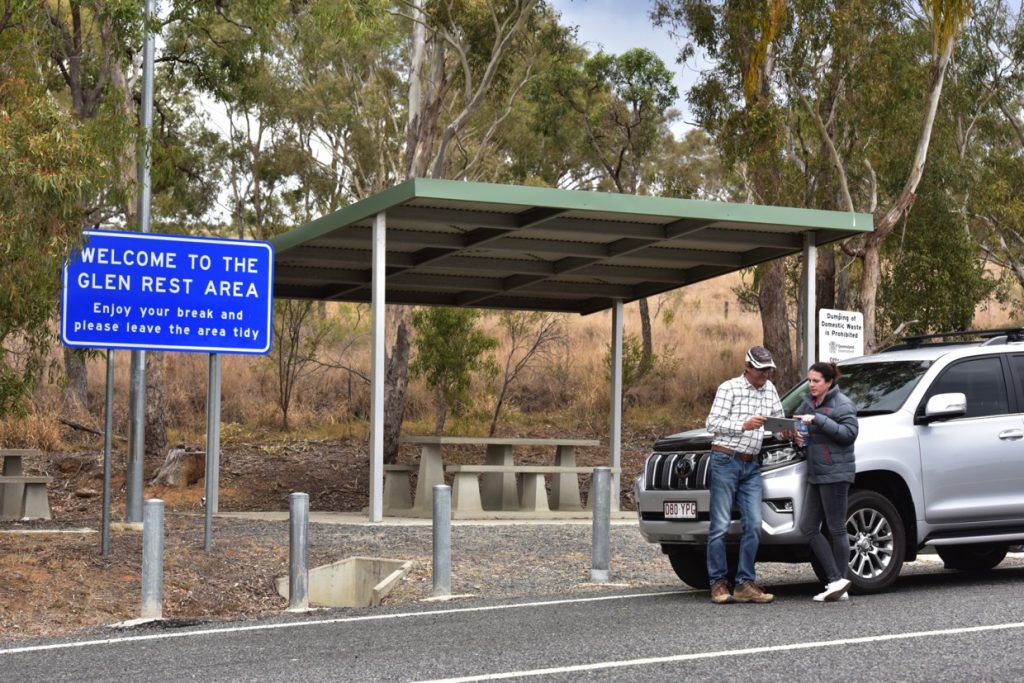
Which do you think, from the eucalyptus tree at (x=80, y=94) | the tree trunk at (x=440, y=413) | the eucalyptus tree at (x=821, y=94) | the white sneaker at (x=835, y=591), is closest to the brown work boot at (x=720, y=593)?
the white sneaker at (x=835, y=591)

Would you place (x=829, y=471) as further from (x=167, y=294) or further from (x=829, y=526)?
(x=167, y=294)

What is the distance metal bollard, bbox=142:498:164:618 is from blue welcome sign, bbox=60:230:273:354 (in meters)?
2.57

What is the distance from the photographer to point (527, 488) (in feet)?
59.1

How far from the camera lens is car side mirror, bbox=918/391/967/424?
10.4m

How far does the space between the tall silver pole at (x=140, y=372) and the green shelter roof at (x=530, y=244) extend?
177cm

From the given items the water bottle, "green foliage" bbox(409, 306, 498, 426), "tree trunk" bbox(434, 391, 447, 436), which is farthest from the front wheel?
"tree trunk" bbox(434, 391, 447, 436)

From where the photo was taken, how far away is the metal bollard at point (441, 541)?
10.9 meters

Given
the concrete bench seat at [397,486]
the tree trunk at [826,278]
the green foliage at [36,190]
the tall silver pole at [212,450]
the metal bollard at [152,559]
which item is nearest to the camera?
the metal bollard at [152,559]

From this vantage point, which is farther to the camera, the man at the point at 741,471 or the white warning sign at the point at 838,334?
the white warning sign at the point at 838,334

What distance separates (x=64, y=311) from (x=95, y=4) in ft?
23.5

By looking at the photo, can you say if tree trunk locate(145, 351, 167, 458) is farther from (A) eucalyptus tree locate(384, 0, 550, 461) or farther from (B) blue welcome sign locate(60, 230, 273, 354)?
(B) blue welcome sign locate(60, 230, 273, 354)

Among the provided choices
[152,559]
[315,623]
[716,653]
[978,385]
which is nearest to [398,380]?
[978,385]

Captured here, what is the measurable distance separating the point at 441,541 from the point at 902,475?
356 centimetres

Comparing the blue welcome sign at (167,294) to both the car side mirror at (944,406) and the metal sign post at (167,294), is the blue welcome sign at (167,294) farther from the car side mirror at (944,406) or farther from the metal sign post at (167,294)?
the car side mirror at (944,406)
